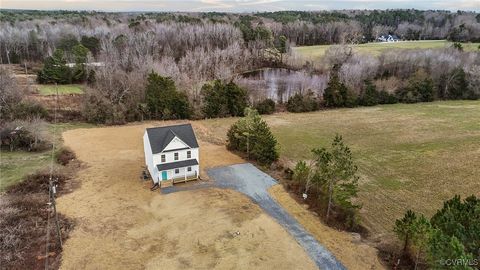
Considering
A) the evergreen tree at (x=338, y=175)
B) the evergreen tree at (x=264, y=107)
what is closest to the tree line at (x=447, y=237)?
the evergreen tree at (x=338, y=175)

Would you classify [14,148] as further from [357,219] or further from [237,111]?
[357,219]

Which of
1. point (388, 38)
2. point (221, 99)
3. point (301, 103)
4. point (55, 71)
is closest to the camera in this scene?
point (221, 99)

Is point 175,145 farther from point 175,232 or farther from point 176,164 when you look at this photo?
point 175,232

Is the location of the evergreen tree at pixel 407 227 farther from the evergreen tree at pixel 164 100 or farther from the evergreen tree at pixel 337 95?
the evergreen tree at pixel 337 95

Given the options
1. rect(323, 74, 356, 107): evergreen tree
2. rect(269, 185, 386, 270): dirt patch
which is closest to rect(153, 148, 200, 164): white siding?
rect(269, 185, 386, 270): dirt patch

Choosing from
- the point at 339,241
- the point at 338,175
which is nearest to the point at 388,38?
the point at 338,175
